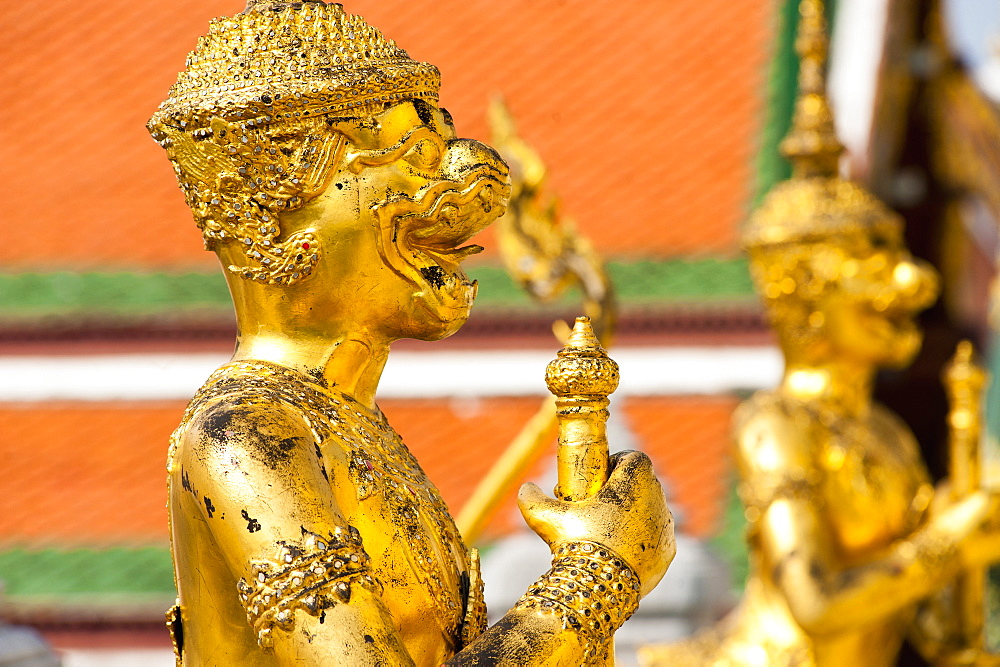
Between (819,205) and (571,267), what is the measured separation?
1122 millimetres

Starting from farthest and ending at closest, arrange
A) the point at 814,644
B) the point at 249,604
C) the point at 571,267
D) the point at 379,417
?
the point at 814,644, the point at 571,267, the point at 379,417, the point at 249,604

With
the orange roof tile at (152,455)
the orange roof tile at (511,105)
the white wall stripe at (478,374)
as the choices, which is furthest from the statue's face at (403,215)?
the orange roof tile at (511,105)

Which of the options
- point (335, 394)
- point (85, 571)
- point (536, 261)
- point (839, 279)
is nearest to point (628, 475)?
point (335, 394)

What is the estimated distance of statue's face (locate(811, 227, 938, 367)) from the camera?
4.35 metres

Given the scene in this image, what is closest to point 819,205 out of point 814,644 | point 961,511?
point 961,511

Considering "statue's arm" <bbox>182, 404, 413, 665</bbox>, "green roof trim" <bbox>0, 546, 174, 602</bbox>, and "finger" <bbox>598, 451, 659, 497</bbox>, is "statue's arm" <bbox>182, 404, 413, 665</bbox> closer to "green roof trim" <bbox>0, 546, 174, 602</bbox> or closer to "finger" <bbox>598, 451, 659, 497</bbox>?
"finger" <bbox>598, 451, 659, 497</bbox>

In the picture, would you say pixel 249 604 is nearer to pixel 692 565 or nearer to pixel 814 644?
pixel 814 644

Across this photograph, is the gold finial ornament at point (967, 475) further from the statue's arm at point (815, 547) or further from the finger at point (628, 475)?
the finger at point (628, 475)

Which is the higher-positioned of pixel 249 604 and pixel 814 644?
pixel 249 604

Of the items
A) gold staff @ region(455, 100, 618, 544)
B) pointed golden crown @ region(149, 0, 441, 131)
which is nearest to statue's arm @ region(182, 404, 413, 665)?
pointed golden crown @ region(149, 0, 441, 131)

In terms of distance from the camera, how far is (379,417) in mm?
2346

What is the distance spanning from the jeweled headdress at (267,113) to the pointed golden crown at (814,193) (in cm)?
245

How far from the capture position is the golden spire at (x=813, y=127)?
4.66 meters

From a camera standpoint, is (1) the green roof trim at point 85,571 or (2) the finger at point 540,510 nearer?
(2) the finger at point 540,510
